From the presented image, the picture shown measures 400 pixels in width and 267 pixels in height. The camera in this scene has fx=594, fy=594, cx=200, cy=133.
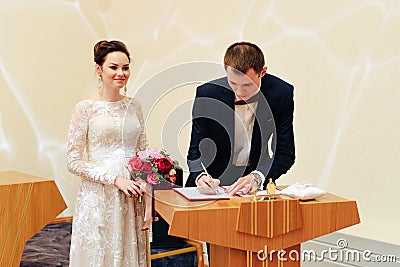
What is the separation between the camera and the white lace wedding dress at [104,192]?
329 centimetres

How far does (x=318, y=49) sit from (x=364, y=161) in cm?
85

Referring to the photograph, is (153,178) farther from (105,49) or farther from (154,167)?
(105,49)

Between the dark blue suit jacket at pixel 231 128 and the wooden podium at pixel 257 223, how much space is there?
492 millimetres

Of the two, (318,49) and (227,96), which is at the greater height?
(318,49)

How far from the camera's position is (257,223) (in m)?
2.37

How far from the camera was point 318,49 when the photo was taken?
13.5ft

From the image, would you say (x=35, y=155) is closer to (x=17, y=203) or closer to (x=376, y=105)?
(x=17, y=203)

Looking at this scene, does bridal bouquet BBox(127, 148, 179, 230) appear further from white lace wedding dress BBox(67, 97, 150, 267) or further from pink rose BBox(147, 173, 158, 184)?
white lace wedding dress BBox(67, 97, 150, 267)

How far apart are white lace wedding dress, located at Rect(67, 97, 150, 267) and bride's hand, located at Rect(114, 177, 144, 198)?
0.22 ft

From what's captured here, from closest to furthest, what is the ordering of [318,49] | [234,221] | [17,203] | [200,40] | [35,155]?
[234,221] → [17,203] → [318,49] → [200,40] → [35,155]

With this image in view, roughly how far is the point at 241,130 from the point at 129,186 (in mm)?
677

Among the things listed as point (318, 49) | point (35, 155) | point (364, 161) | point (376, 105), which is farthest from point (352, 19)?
point (35, 155)

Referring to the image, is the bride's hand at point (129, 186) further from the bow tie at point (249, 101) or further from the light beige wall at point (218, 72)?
the bow tie at point (249, 101)

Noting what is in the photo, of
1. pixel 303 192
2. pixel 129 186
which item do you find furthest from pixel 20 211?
pixel 303 192
